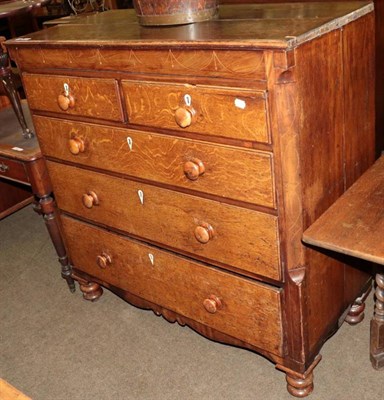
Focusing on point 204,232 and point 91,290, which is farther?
point 91,290

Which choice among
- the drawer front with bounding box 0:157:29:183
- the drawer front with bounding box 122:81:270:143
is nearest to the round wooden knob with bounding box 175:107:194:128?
the drawer front with bounding box 122:81:270:143

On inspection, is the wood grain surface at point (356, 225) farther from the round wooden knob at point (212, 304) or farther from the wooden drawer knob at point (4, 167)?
the wooden drawer knob at point (4, 167)

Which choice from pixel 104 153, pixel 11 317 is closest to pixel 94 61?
pixel 104 153

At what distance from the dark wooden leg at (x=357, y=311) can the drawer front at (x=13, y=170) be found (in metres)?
1.45

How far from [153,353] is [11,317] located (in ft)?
2.48

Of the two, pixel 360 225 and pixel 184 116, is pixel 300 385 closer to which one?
pixel 360 225

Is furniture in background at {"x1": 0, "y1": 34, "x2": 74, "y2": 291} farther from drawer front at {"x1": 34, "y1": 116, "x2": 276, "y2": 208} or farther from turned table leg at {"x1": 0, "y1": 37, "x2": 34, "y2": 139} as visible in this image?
drawer front at {"x1": 34, "y1": 116, "x2": 276, "y2": 208}

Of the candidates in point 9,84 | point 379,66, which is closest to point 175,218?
point 9,84

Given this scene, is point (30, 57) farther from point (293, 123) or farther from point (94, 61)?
point (293, 123)

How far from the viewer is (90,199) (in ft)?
6.89

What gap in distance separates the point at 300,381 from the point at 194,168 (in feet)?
2.68

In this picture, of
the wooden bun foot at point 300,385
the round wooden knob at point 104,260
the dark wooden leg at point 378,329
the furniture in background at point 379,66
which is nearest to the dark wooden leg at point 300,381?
the wooden bun foot at point 300,385

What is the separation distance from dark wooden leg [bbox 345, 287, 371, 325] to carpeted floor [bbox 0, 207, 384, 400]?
1.2 inches

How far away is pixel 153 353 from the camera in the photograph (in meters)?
2.22
